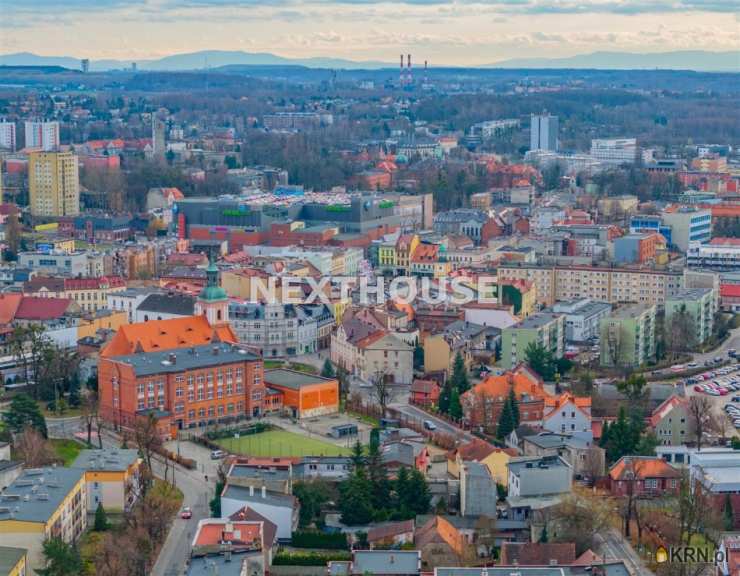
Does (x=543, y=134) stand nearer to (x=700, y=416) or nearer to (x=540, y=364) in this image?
(x=540, y=364)

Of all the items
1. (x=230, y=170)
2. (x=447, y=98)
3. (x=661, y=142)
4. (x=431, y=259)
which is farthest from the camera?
(x=447, y=98)

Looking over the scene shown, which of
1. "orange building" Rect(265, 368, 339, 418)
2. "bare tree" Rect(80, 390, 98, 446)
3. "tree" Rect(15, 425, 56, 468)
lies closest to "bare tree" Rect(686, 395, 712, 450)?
"orange building" Rect(265, 368, 339, 418)

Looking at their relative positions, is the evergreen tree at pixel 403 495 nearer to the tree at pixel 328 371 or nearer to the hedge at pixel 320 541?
the hedge at pixel 320 541

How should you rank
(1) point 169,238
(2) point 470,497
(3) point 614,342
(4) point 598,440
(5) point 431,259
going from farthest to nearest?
(1) point 169,238
(5) point 431,259
(3) point 614,342
(4) point 598,440
(2) point 470,497

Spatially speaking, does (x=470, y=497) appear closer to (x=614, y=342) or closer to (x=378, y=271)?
(x=614, y=342)

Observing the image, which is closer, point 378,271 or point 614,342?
point 614,342

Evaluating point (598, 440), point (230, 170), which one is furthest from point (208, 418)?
point (230, 170)

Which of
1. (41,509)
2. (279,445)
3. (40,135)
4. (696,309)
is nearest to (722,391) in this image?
(696,309)
